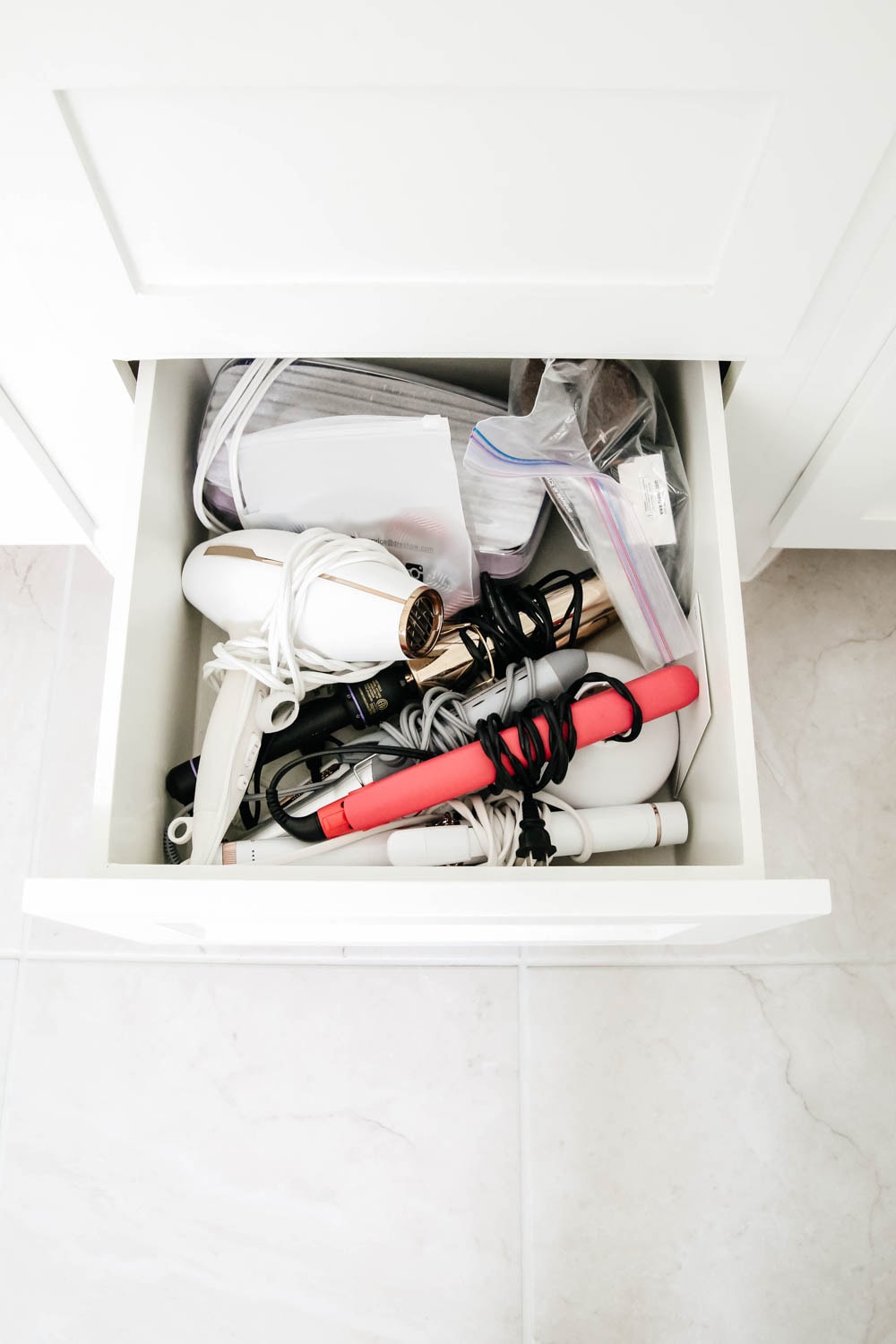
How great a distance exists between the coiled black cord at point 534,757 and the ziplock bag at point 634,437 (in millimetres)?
117

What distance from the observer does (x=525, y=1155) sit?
0.89 meters

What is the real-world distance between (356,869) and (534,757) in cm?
14

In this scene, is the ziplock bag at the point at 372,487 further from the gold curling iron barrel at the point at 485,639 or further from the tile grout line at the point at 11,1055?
the tile grout line at the point at 11,1055

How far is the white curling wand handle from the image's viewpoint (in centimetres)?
62

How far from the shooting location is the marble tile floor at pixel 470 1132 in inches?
34.2

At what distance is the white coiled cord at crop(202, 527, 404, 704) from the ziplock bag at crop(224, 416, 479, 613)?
3 cm

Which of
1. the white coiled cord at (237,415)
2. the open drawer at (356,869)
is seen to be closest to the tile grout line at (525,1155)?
the open drawer at (356,869)

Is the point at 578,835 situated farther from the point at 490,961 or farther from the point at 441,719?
the point at 490,961

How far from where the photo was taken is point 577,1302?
87 cm
